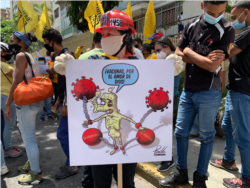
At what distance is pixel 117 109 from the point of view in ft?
4.85

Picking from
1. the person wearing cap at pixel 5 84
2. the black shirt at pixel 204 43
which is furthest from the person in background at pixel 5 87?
the black shirt at pixel 204 43

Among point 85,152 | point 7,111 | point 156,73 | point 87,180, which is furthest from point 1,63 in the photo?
point 156,73

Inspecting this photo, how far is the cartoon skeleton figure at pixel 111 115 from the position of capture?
1.46 metres

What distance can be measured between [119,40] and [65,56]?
0.47m

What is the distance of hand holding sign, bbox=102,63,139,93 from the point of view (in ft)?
4.81

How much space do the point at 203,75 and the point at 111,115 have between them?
113 cm

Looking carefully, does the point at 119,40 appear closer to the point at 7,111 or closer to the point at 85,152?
the point at 85,152

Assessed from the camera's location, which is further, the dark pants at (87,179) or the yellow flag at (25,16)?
the yellow flag at (25,16)

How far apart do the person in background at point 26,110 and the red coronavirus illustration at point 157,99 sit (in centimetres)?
173

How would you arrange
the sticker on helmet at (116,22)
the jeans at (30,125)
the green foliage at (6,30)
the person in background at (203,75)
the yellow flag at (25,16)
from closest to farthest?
1. the sticker on helmet at (116,22)
2. the person in background at (203,75)
3. the jeans at (30,125)
4. the yellow flag at (25,16)
5. the green foliage at (6,30)

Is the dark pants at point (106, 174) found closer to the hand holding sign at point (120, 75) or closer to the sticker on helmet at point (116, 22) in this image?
the hand holding sign at point (120, 75)

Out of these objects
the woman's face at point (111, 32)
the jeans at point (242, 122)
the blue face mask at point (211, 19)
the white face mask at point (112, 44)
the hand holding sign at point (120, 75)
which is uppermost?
the blue face mask at point (211, 19)

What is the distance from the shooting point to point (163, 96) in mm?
1506

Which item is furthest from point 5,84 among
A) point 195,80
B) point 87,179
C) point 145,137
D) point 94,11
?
point 94,11
